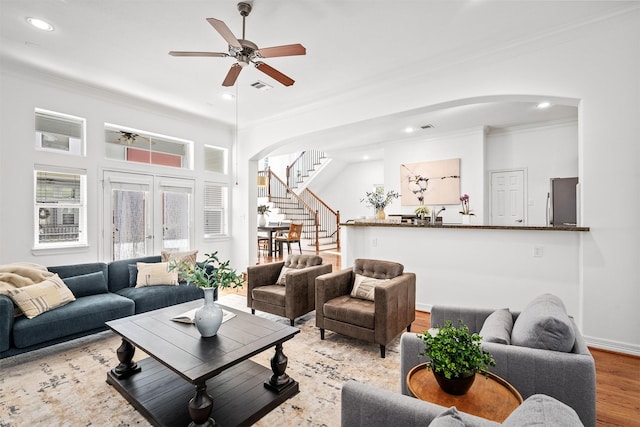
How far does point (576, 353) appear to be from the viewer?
1.67 m

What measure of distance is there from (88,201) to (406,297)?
455 cm

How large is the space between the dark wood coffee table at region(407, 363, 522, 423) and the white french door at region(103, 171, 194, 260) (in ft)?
15.9

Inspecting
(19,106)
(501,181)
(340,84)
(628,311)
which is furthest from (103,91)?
(501,181)

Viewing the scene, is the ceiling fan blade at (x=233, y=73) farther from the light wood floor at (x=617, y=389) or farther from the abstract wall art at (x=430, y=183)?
the abstract wall art at (x=430, y=183)

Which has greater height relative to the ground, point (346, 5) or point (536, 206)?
point (346, 5)

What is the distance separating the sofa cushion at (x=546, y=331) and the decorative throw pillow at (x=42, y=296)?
3.85 meters

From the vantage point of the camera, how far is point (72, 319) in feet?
9.63

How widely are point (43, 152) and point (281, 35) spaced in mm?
3524

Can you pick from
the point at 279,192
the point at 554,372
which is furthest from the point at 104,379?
the point at 279,192

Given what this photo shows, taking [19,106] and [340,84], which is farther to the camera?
[340,84]

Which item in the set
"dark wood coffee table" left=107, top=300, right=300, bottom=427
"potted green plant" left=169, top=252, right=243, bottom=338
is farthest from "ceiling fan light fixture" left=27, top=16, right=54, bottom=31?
"dark wood coffee table" left=107, top=300, right=300, bottom=427

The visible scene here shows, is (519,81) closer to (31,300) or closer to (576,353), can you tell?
(576,353)

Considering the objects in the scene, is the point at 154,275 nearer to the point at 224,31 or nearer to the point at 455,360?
the point at 224,31

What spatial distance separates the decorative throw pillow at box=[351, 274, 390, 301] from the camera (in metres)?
3.30
